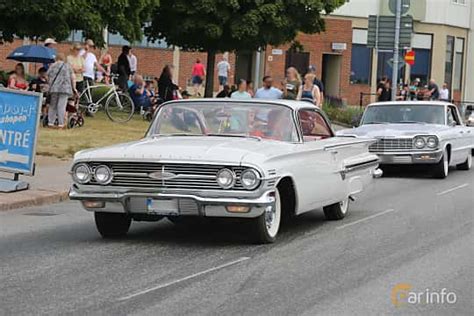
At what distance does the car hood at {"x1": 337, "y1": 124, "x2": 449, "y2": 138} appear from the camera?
58.2 ft

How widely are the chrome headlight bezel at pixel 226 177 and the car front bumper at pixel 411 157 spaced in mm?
8679

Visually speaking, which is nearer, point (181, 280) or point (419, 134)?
point (181, 280)

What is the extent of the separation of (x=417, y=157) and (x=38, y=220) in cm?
802

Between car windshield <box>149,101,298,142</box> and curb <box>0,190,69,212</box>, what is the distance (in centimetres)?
265

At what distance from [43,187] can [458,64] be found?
45.5 m

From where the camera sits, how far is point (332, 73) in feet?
170

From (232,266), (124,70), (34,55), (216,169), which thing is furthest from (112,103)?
(232,266)

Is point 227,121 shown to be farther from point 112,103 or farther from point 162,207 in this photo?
point 112,103

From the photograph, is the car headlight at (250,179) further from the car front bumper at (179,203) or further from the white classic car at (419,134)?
the white classic car at (419,134)

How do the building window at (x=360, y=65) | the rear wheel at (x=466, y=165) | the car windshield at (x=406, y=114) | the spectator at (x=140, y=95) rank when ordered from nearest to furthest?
the car windshield at (x=406, y=114) < the rear wheel at (x=466, y=165) < the spectator at (x=140, y=95) < the building window at (x=360, y=65)

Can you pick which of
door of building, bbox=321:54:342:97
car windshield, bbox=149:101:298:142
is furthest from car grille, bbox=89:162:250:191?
door of building, bbox=321:54:342:97

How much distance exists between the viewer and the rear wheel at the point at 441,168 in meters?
18.0

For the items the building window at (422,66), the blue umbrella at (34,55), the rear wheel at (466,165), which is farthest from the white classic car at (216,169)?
the building window at (422,66)

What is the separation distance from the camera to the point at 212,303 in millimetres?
7477
